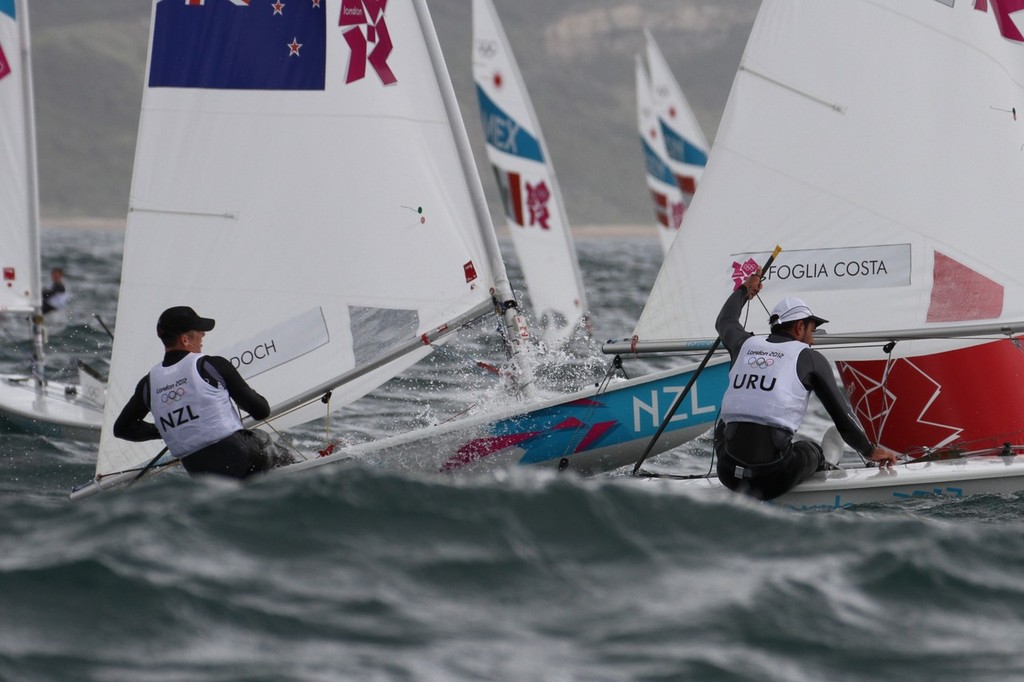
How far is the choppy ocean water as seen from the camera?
4254 millimetres

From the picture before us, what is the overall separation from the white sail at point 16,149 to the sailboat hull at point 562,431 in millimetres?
Answer: 6445

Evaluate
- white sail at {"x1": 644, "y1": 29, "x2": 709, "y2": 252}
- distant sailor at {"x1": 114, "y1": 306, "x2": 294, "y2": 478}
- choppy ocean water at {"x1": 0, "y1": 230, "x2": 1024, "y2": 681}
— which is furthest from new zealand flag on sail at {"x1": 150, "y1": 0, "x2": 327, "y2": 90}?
white sail at {"x1": 644, "y1": 29, "x2": 709, "y2": 252}

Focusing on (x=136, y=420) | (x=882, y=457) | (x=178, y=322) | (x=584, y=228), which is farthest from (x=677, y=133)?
(x=584, y=228)

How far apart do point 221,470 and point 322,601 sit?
8.55 feet

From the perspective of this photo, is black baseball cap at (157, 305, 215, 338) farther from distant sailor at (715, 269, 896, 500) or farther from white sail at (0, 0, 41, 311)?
white sail at (0, 0, 41, 311)

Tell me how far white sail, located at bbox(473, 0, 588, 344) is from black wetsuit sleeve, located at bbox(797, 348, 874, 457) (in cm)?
1013

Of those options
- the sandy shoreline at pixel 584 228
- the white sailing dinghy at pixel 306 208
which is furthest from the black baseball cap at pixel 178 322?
the sandy shoreline at pixel 584 228

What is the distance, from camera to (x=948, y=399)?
8633mm

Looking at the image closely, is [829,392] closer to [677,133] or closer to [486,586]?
[486,586]

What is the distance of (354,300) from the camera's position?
329 inches

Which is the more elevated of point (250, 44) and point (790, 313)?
point (250, 44)

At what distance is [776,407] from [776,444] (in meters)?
0.22

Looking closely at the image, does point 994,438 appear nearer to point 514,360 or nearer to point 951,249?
point 951,249

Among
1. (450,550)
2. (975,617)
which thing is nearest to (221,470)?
(450,550)
